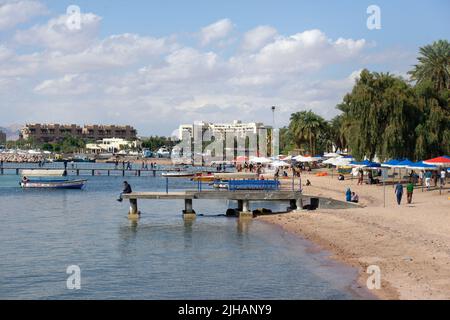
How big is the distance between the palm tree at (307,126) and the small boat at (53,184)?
4446 cm

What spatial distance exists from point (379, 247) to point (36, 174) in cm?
6406

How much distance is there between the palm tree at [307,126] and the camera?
110 metres

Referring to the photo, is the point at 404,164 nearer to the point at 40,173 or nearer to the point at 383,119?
the point at 383,119

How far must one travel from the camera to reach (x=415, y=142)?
5909 cm

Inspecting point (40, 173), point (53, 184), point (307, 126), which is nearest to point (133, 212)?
point (53, 184)

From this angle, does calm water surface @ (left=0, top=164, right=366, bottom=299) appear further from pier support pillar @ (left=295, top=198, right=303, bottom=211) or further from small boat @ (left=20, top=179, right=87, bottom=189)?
small boat @ (left=20, top=179, right=87, bottom=189)

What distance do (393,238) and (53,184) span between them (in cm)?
5674

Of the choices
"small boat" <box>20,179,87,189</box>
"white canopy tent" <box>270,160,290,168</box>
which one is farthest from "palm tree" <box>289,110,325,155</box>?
"small boat" <box>20,179,87,189</box>

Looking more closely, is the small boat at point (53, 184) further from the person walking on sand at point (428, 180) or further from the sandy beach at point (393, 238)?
the person walking on sand at point (428, 180)

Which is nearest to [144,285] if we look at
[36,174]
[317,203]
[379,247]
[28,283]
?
[28,283]

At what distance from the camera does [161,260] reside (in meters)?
27.8

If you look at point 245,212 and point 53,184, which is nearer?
point 245,212

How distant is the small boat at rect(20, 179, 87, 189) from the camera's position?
77875 millimetres

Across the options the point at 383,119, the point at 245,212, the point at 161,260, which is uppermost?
the point at 383,119
